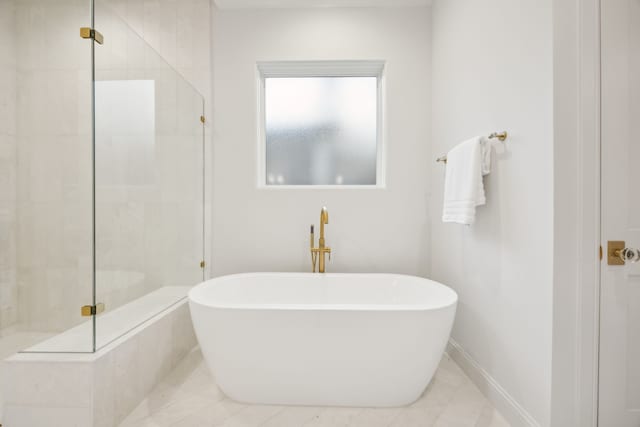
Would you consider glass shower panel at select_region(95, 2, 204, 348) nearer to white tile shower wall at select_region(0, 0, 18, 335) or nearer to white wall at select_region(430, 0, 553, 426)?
white tile shower wall at select_region(0, 0, 18, 335)

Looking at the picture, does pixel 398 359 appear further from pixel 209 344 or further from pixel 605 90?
pixel 605 90

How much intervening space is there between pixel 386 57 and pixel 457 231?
4.79ft

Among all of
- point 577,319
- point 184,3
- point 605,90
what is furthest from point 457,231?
point 184,3

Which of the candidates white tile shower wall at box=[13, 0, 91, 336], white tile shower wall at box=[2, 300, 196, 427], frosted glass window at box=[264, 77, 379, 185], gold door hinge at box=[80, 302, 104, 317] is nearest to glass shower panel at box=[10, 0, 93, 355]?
white tile shower wall at box=[13, 0, 91, 336]

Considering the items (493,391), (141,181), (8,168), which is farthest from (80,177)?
(493,391)

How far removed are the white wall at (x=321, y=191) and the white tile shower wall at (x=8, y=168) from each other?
1215 mm

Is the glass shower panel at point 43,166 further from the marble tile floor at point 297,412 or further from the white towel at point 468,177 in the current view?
the white towel at point 468,177

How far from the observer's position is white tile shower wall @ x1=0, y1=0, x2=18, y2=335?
1.81 metres

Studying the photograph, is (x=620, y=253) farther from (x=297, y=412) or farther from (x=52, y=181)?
(x=52, y=181)

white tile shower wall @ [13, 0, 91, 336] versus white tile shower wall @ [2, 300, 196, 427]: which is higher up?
white tile shower wall @ [13, 0, 91, 336]

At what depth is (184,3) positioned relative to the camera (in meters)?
2.27

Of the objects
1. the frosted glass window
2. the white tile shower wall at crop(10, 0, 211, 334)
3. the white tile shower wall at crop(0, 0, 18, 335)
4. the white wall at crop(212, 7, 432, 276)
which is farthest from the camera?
the frosted glass window

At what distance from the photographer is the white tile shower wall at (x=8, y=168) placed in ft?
5.94

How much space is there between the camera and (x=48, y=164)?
187 centimetres
